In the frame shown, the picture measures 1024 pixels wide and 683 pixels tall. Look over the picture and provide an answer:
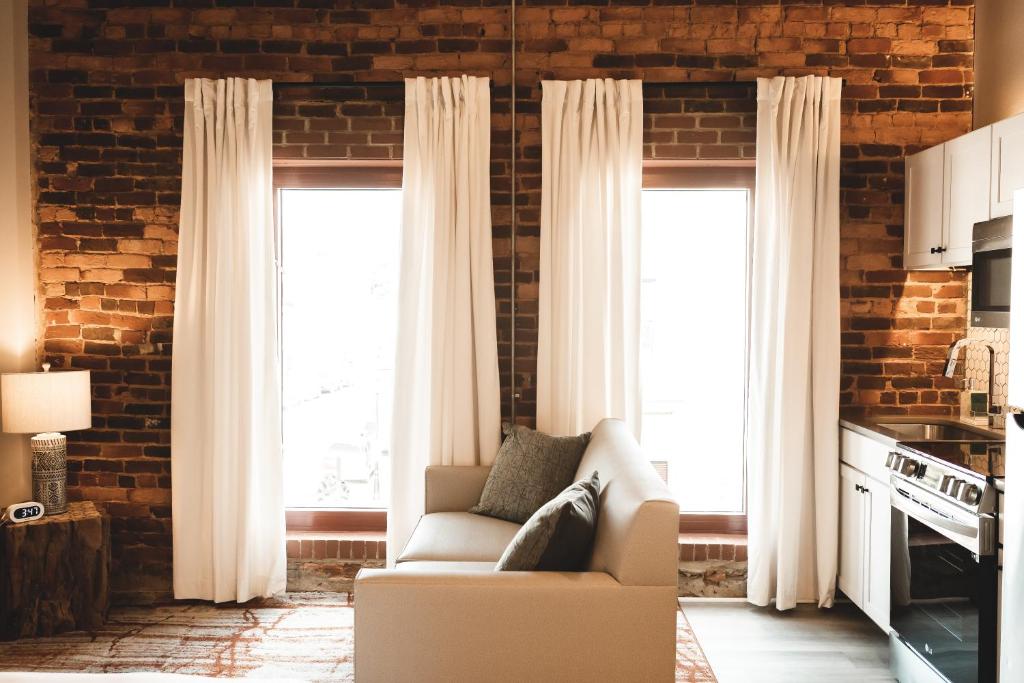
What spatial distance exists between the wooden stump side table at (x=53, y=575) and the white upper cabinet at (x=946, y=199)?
4.15 m

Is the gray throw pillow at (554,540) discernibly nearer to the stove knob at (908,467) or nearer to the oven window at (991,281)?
the stove knob at (908,467)

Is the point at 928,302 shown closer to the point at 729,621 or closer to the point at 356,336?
the point at 729,621

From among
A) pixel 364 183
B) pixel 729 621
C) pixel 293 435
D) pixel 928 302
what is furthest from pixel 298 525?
pixel 928 302

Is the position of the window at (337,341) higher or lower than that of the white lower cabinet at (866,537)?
higher

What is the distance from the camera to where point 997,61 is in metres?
3.84

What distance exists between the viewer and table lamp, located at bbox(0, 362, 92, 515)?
3.67 meters

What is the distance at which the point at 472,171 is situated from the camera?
401 centimetres

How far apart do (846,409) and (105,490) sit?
396cm

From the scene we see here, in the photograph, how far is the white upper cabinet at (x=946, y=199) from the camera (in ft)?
11.0

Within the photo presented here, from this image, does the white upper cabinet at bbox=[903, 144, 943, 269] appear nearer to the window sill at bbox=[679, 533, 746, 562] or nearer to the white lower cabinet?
the white lower cabinet

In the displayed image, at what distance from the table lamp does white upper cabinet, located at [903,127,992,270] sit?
162 inches

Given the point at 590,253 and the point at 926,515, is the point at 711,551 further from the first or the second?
the point at 590,253

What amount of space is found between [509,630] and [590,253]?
6.98 ft

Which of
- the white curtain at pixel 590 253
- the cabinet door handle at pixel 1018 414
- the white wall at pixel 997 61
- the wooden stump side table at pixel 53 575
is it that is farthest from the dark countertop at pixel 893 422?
the wooden stump side table at pixel 53 575
